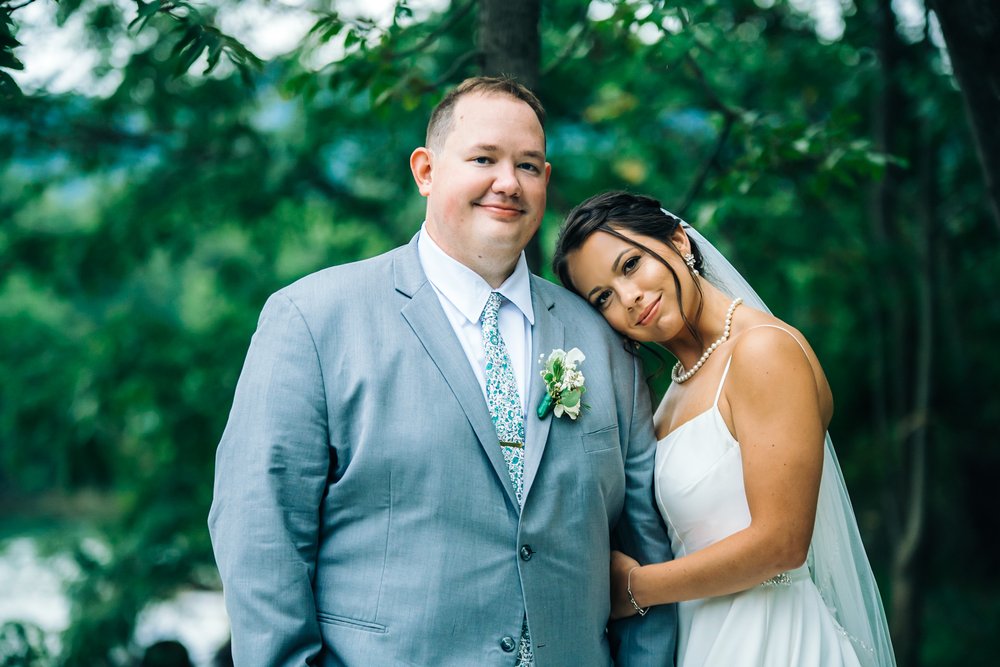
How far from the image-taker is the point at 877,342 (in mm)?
6668

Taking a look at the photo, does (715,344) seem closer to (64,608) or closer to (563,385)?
(563,385)

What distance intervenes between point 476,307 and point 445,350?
0.20m

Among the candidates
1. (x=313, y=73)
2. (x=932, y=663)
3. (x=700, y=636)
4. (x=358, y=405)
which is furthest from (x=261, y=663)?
(x=932, y=663)

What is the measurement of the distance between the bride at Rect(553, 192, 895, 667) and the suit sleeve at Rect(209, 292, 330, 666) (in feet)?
3.05

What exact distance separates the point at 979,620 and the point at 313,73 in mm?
8244

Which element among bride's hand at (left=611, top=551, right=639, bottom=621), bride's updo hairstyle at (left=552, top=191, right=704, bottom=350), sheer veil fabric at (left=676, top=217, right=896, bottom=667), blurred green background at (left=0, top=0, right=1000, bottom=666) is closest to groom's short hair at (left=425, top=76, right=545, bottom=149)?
A: bride's updo hairstyle at (left=552, top=191, right=704, bottom=350)

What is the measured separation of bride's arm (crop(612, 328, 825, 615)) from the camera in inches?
94.3

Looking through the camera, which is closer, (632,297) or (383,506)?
(383,506)

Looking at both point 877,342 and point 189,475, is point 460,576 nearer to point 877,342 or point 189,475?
point 189,475

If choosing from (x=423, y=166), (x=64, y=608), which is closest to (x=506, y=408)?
(x=423, y=166)

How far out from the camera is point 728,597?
2.60 meters

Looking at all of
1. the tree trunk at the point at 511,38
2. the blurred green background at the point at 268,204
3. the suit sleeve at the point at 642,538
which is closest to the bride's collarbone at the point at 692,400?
the suit sleeve at the point at 642,538

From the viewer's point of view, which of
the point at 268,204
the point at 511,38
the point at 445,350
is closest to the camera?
the point at 445,350

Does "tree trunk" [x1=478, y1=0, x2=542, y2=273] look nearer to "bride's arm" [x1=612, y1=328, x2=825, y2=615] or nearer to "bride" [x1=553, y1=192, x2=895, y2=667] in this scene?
"bride" [x1=553, y1=192, x2=895, y2=667]
